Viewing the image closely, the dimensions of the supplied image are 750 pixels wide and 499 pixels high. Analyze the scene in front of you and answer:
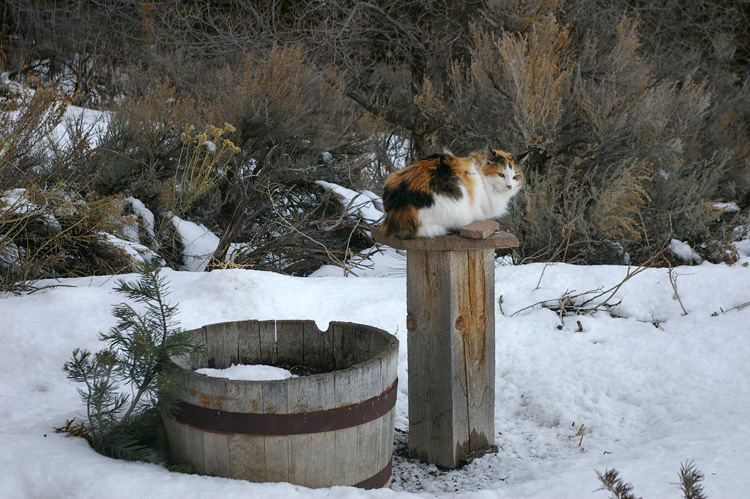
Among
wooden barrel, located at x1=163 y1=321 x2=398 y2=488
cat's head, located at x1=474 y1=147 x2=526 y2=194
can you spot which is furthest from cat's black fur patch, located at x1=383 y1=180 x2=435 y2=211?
wooden barrel, located at x1=163 y1=321 x2=398 y2=488

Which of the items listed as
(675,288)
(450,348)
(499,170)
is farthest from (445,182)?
(675,288)

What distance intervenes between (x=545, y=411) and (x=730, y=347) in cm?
97

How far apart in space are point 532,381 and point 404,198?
1203 millimetres

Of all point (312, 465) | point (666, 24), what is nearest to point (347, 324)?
point (312, 465)

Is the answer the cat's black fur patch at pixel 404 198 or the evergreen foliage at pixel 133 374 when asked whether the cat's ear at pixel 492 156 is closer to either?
the cat's black fur patch at pixel 404 198

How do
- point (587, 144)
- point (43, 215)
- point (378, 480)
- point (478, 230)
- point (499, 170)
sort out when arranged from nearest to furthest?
point (378, 480)
point (478, 230)
point (499, 170)
point (43, 215)
point (587, 144)

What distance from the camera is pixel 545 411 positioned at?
286 centimetres

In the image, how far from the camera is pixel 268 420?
187cm

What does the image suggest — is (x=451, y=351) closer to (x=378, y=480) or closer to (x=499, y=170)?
(x=378, y=480)

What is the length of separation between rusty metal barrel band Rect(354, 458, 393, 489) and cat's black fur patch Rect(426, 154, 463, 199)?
99cm

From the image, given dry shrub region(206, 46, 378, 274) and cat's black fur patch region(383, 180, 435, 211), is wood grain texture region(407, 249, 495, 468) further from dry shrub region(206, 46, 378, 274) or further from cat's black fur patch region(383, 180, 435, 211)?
dry shrub region(206, 46, 378, 274)

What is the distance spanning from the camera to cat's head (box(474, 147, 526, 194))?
101 inches

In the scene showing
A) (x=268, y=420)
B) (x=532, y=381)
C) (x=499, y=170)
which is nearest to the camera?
(x=268, y=420)

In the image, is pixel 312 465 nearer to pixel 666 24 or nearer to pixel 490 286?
pixel 490 286
